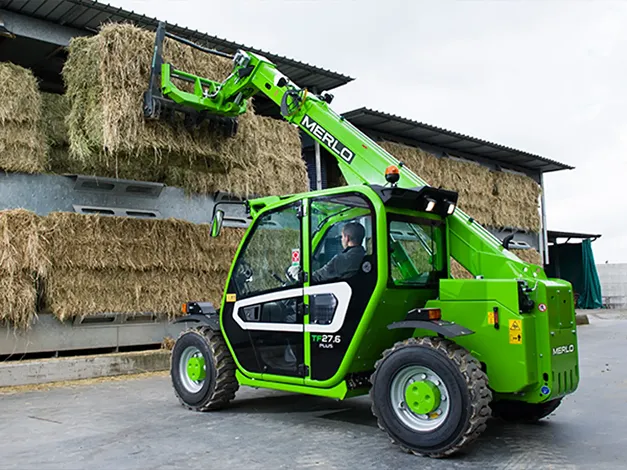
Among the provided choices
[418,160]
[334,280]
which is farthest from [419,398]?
[418,160]

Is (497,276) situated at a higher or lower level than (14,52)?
lower

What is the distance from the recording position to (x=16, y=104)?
8273mm

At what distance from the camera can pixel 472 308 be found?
4.78 metres

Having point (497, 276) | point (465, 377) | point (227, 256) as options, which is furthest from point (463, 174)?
point (465, 377)

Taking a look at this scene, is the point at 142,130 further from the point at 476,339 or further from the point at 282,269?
the point at 476,339

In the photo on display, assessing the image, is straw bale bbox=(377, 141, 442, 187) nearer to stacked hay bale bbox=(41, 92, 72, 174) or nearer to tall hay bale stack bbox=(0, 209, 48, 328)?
stacked hay bale bbox=(41, 92, 72, 174)

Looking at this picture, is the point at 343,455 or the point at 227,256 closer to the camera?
the point at 343,455

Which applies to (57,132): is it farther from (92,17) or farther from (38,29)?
(92,17)

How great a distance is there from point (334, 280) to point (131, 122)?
12.4 feet

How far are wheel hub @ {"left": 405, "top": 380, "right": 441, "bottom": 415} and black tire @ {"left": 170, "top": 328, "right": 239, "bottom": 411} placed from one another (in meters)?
2.09

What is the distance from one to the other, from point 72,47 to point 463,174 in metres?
10.2

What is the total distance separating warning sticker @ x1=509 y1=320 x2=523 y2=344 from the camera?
177 inches

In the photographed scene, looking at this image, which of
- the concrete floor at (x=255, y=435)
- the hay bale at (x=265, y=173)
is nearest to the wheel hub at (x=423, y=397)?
the concrete floor at (x=255, y=435)

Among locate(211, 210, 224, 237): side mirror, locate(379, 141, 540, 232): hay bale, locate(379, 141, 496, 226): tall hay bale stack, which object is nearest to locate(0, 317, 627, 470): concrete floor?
locate(211, 210, 224, 237): side mirror
